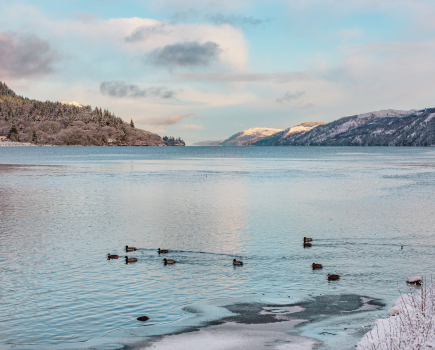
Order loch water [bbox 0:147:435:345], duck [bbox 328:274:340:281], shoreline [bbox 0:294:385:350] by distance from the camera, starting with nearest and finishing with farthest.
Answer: shoreline [bbox 0:294:385:350] → loch water [bbox 0:147:435:345] → duck [bbox 328:274:340:281]

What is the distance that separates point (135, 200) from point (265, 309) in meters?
41.6

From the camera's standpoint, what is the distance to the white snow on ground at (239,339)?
15.3m

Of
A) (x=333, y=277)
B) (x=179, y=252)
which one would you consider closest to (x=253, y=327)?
(x=333, y=277)

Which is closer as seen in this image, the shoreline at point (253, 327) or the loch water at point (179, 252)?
the shoreline at point (253, 327)

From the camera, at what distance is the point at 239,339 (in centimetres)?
1592

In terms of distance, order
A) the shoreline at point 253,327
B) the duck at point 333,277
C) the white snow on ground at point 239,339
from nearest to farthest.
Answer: the white snow on ground at point 239,339, the shoreline at point 253,327, the duck at point 333,277

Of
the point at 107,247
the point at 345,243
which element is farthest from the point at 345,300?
the point at 107,247

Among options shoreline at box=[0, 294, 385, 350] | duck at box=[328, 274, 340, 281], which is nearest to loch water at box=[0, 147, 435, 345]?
duck at box=[328, 274, 340, 281]

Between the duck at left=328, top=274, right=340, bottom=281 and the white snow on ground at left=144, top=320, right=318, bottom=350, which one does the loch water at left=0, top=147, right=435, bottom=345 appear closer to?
the duck at left=328, top=274, right=340, bottom=281

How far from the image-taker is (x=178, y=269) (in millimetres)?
25812

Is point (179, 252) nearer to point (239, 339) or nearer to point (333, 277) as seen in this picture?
point (333, 277)

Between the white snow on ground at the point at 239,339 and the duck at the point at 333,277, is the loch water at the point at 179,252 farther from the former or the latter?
the white snow on ground at the point at 239,339

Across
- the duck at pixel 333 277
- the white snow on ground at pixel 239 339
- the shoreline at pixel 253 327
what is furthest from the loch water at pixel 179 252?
the white snow on ground at pixel 239 339

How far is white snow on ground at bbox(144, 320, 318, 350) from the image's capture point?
15281 mm
